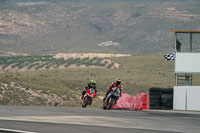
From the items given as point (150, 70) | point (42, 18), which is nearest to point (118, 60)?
point (150, 70)

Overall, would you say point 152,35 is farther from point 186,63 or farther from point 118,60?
point 186,63

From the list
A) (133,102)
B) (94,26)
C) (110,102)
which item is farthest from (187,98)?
(94,26)

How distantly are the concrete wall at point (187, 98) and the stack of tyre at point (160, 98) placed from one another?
0.93 ft

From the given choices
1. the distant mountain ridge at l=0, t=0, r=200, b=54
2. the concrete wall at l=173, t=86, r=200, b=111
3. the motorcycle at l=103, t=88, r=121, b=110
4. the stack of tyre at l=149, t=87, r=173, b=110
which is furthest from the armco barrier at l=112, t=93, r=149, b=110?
the distant mountain ridge at l=0, t=0, r=200, b=54

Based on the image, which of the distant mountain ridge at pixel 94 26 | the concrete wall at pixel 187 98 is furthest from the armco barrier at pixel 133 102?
the distant mountain ridge at pixel 94 26

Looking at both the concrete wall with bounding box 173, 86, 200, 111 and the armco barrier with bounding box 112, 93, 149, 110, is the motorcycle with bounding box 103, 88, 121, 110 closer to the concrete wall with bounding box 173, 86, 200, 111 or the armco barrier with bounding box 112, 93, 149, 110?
the armco barrier with bounding box 112, 93, 149, 110

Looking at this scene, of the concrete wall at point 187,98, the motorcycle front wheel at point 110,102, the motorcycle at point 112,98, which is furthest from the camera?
the concrete wall at point 187,98

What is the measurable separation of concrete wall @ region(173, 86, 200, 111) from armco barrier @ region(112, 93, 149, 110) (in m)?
1.96

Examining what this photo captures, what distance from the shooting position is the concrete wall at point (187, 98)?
97.0 feet

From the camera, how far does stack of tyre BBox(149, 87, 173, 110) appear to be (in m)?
29.2

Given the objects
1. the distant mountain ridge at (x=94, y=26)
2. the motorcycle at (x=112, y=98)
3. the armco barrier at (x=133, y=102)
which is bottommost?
the armco barrier at (x=133, y=102)

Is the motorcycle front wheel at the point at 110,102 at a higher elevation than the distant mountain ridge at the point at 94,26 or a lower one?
lower

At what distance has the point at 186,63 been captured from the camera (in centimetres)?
3253

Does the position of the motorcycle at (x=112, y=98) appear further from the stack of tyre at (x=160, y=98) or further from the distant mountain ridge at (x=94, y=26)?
the distant mountain ridge at (x=94, y=26)
